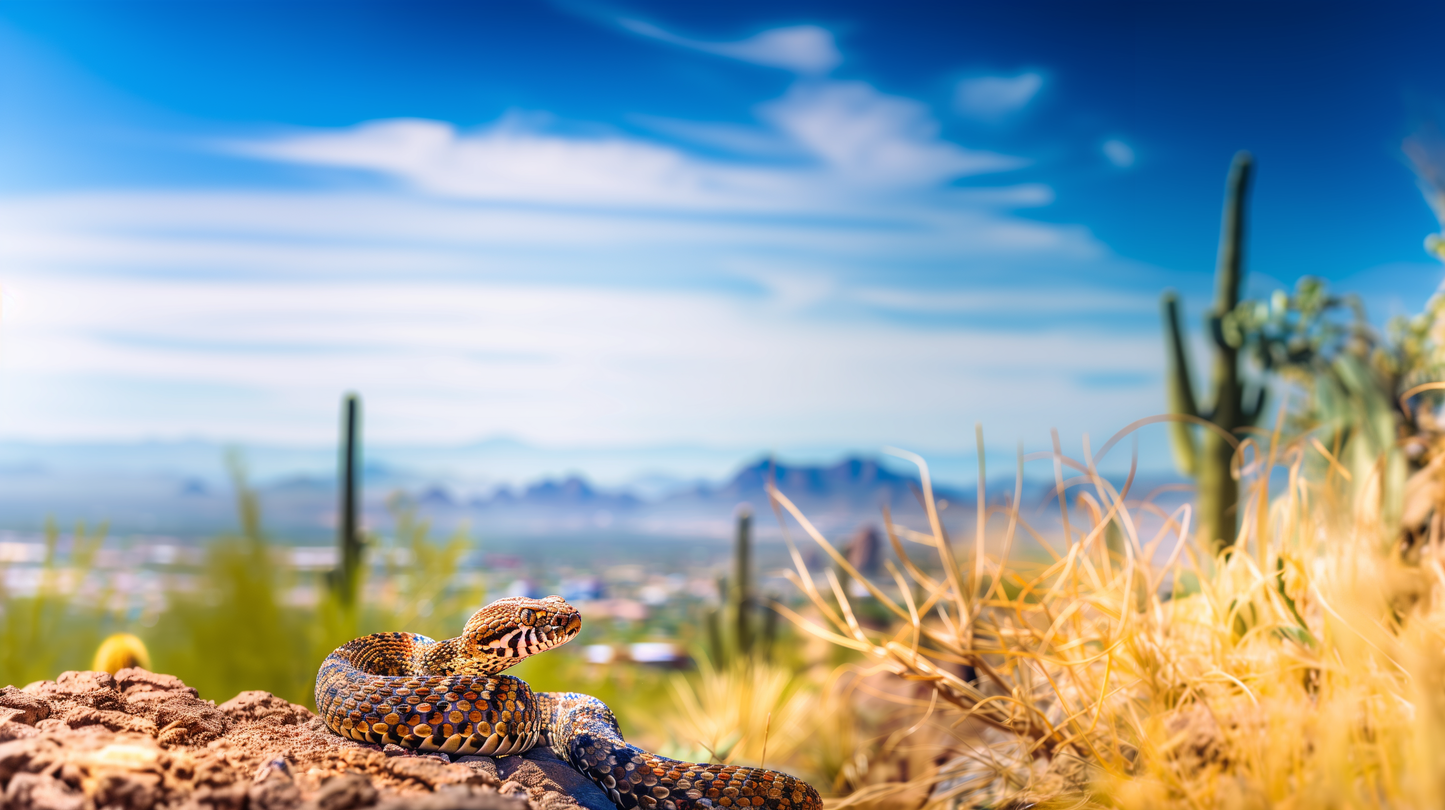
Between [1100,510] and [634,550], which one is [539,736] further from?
[634,550]

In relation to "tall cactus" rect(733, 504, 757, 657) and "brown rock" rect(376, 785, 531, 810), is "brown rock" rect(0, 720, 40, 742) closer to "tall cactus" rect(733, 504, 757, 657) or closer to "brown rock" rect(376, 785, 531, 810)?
"brown rock" rect(376, 785, 531, 810)

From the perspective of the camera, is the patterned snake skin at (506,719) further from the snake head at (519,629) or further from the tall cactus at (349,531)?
the tall cactus at (349,531)

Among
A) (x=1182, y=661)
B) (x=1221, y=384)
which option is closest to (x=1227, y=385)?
(x=1221, y=384)

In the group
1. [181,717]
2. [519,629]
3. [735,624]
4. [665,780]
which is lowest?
[735,624]

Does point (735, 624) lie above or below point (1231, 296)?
below

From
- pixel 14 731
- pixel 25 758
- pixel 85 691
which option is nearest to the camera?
pixel 25 758

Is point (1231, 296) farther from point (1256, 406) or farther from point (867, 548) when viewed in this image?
point (867, 548)

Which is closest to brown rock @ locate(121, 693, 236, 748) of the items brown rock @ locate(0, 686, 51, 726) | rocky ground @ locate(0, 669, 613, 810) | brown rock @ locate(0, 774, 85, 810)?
rocky ground @ locate(0, 669, 613, 810)
